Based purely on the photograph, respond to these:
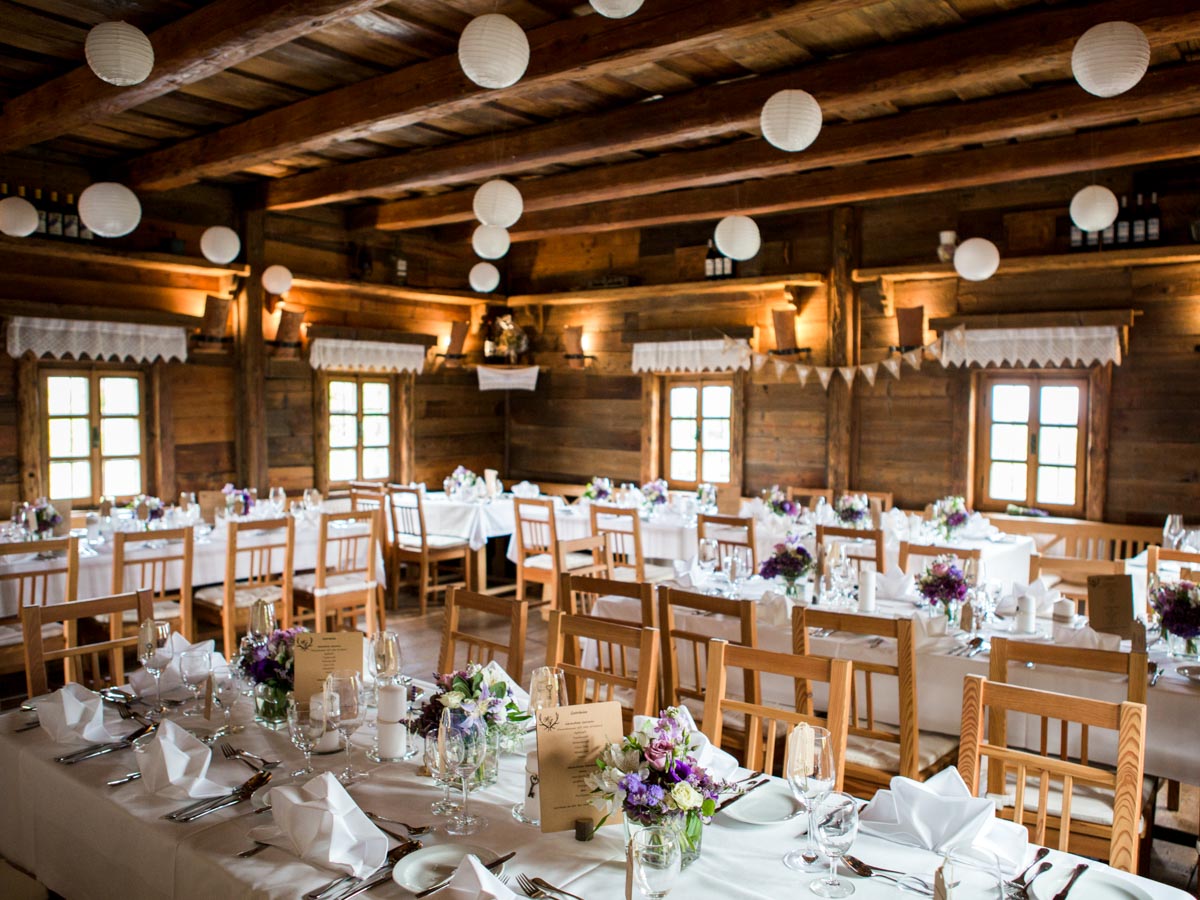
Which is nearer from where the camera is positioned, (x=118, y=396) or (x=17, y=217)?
(x=17, y=217)

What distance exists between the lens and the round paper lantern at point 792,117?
4.08 metres

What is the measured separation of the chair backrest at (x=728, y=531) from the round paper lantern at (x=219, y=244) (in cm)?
395

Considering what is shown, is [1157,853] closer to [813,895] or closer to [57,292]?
[813,895]

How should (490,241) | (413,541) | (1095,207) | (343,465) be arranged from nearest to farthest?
(1095,207), (490,241), (413,541), (343,465)

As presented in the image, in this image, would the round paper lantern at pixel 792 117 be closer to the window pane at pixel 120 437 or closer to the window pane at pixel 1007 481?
the window pane at pixel 1007 481

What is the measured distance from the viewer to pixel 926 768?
3094mm

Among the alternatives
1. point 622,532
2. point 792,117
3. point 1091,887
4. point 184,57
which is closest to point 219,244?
point 184,57

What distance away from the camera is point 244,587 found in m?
5.52

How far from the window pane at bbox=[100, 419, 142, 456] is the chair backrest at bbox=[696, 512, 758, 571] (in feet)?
14.7

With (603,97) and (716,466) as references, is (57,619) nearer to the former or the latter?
(603,97)

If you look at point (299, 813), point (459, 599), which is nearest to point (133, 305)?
point (459, 599)

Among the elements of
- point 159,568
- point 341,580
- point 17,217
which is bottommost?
point 341,580

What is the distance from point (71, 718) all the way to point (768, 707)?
176 cm

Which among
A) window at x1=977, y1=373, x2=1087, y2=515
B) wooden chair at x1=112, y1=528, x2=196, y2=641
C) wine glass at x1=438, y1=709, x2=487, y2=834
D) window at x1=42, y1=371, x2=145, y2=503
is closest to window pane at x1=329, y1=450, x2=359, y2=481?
window at x1=42, y1=371, x2=145, y2=503
